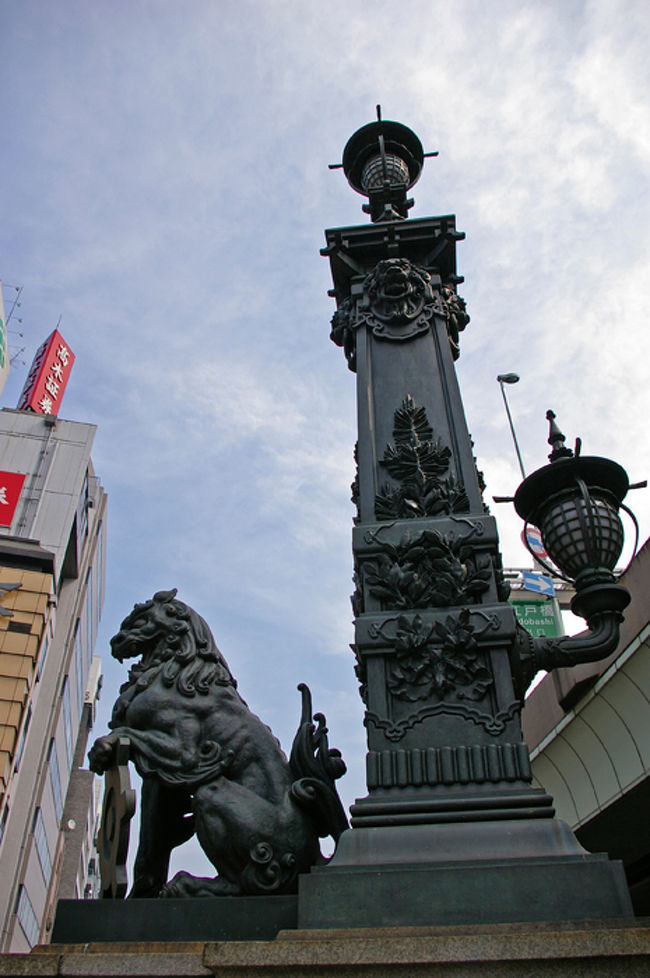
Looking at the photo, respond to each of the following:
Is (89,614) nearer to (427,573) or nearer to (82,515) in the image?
(82,515)

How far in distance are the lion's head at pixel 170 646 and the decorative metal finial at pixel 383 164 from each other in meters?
5.13

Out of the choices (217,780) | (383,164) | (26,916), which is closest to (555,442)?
(217,780)

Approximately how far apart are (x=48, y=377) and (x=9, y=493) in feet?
38.5

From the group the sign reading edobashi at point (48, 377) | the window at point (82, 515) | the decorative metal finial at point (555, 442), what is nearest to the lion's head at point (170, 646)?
the decorative metal finial at point (555, 442)

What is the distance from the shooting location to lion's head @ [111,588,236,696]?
14.8 ft

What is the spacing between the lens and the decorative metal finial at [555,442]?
4.81 m

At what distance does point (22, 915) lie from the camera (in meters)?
33.5

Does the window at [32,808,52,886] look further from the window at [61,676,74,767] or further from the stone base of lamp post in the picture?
the stone base of lamp post

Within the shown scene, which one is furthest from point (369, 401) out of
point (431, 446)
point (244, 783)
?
point (244, 783)

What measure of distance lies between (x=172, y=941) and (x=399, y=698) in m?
1.71

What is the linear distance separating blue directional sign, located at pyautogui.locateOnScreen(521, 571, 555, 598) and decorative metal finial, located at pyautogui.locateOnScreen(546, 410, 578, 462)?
36.2 ft

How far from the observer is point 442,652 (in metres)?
4.24

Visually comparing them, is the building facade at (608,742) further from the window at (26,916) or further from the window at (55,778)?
the window at (55,778)

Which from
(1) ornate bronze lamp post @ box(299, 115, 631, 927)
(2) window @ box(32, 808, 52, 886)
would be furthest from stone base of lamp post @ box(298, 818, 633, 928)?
(2) window @ box(32, 808, 52, 886)
